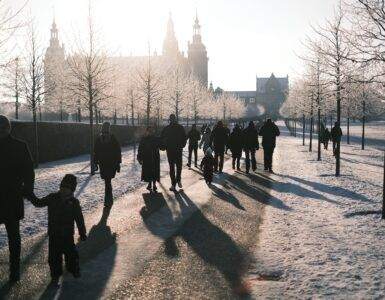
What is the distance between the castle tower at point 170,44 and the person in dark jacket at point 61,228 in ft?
424

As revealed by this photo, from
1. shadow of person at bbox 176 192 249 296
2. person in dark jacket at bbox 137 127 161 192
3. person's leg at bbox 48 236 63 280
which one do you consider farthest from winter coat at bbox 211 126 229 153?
person's leg at bbox 48 236 63 280

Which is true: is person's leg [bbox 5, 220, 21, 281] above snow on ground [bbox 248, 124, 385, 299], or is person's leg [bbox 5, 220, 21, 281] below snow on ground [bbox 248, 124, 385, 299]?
above

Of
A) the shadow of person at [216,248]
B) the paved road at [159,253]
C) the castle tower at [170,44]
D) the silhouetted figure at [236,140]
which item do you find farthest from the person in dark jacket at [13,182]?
the castle tower at [170,44]

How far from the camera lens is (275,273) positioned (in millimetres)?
5660

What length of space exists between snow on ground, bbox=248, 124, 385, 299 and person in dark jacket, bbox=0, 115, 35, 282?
278cm

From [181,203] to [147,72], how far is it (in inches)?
1013

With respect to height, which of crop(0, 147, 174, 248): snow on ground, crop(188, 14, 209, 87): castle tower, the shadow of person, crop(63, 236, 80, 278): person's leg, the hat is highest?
crop(188, 14, 209, 87): castle tower

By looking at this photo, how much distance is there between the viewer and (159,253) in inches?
253

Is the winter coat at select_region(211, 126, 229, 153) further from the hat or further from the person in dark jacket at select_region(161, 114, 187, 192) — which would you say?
the hat

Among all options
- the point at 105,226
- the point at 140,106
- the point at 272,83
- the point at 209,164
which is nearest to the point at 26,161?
the point at 105,226

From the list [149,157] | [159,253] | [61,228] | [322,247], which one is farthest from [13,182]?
[149,157]

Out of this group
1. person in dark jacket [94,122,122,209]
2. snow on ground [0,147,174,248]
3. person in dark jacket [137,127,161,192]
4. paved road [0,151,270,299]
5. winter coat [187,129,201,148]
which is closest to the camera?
paved road [0,151,270,299]

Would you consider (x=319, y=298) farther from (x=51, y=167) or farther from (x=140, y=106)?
(x=140, y=106)

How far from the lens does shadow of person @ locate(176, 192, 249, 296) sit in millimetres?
5645
